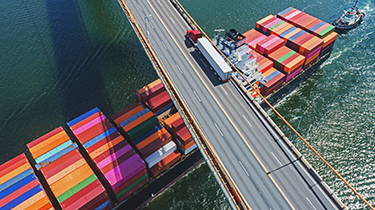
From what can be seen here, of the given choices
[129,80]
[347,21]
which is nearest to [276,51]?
[347,21]

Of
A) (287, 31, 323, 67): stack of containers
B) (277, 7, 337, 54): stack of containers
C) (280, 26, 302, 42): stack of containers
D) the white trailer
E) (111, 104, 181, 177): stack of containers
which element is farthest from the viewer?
(277, 7, 337, 54): stack of containers

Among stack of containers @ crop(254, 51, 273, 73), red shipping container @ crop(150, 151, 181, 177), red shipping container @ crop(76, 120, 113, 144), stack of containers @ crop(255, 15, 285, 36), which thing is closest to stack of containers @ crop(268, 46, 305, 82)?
stack of containers @ crop(254, 51, 273, 73)

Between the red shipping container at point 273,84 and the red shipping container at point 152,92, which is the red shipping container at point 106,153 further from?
the red shipping container at point 273,84

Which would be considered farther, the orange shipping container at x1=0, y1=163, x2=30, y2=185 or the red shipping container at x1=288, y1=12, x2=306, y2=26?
the red shipping container at x1=288, y1=12, x2=306, y2=26

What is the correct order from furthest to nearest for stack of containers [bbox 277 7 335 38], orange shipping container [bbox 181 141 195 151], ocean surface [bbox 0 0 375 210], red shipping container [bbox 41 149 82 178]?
stack of containers [bbox 277 7 335 38], ocean surface [bbox 0 0 375 210], orange shipping container [bbox 181 141 195 151], red shipping container [bbox 41 149 82 178]

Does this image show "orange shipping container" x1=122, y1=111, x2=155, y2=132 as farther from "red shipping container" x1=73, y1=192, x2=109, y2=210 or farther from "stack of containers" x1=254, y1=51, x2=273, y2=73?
"stack of containers" x1=254, y1=51, x2=273, y2=73

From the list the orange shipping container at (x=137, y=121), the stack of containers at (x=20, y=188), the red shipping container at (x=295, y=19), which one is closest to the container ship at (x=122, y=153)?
the stack of containers at (x=20, y=188)

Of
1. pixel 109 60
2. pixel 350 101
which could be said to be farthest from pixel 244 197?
pixel 109 60
